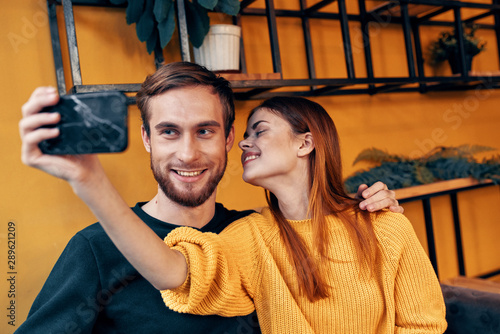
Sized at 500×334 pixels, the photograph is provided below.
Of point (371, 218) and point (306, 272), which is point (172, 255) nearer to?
point (306, 272)

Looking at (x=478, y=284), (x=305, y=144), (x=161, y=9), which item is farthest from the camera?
(x=478, y=284)

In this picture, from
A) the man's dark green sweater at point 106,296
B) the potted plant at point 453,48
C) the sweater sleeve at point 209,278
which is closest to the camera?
the sweater sleeve at point 209,278

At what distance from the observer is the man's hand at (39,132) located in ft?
1.94

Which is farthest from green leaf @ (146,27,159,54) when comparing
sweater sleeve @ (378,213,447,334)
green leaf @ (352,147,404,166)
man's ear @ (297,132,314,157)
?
A: green leaf @ (352,147,404,166)

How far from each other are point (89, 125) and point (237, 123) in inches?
59.2

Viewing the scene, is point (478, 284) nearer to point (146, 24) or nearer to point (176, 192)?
point (176, 192)

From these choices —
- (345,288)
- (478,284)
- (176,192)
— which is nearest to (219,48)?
(176,192)

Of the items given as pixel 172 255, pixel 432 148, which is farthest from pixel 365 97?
pixel 172 255

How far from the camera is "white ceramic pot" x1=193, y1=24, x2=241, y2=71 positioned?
171cm

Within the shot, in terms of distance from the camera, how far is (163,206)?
130cm

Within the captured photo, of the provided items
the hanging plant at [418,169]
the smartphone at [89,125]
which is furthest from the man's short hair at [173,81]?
the hanging plant at [418,169]

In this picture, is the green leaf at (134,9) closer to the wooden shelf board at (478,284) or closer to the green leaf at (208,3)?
the green leaf at (208,3)

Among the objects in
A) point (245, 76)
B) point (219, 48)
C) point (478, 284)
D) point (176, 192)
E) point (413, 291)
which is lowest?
point (478, 284)

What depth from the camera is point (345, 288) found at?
1.22 m
